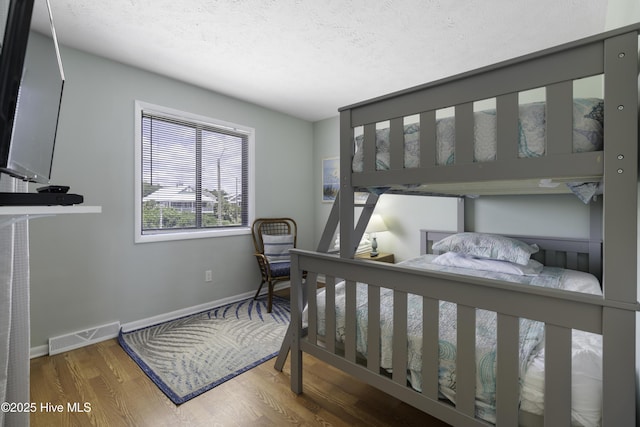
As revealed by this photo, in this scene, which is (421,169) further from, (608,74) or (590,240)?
(590,240)

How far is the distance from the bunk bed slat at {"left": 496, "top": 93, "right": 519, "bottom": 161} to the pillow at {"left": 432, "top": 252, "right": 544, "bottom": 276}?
1.57 m

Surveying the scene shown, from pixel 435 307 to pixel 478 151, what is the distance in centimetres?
63

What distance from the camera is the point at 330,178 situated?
4023 millimetres

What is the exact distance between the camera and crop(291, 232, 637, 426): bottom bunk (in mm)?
879

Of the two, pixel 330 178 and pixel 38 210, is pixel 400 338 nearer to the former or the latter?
pixel 38 210

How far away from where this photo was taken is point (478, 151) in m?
1.04

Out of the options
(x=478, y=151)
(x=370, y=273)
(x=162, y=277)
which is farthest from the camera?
(x=162, y=277)

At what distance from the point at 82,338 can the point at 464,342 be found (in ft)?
9.09

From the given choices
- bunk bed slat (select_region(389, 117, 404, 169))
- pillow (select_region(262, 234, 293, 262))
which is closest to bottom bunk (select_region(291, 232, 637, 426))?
bunk bed slat (select_region(389, 117, 404, 169))

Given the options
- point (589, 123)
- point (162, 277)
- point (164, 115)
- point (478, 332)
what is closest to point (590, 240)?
point (478, 332)

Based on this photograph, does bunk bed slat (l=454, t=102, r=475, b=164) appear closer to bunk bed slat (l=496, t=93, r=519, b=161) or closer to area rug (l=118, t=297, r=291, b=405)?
bunk bed slat (l=496, t=93, r=519, b=161)

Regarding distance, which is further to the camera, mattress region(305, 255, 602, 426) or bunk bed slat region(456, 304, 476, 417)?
bunk bed slat region(456, 304, 476, 417)

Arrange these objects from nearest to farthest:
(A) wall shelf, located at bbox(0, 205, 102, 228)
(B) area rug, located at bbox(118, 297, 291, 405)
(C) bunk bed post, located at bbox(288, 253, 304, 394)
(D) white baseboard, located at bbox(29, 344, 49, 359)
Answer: (A) wall shelf, located at bbox(0, 205, 102, 228)
(C) bunk bed post, located at bbox(288, 253, 304, 394)
(B) area rug, located at bbox(118, 297, 291, 405)
(D) white baseboard, located at bbox(29, 344, 49, 359)

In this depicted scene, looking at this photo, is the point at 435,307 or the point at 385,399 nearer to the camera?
the point at 435,307
